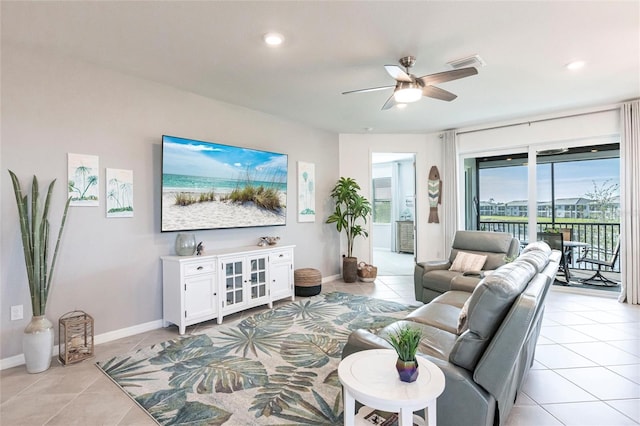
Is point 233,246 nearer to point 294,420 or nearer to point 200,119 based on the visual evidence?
point 200,119

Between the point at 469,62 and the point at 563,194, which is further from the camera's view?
the point at 563,194

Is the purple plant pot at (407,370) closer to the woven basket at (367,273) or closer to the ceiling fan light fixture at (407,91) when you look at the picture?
the ceiling fan light fixture at (407,91)

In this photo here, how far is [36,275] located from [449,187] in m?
5.93

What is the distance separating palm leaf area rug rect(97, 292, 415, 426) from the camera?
209 cm

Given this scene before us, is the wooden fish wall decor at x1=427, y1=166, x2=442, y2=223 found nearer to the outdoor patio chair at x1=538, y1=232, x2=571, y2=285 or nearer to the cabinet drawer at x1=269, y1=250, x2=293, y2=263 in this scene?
the outdoor patio chair at x1=538, y1=232, x2=571, y2=285

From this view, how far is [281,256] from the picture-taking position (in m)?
4.57

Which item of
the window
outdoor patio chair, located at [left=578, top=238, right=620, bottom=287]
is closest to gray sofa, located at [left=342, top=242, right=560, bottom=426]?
outdoor patio chair, located at [left=578, top=238, right=620, bottom=287]

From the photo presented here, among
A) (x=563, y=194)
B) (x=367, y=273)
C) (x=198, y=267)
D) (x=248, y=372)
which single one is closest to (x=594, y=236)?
(x=563, y=194)

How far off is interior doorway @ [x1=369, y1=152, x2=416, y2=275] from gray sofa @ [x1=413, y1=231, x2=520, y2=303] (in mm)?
3925

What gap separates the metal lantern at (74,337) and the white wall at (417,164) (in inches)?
165

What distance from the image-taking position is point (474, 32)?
8.70 ft

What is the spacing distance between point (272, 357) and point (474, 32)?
3.22m

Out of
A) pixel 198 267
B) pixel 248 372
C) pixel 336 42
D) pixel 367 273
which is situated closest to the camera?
pixel 248 372

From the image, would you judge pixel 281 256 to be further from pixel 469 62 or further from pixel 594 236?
pixel 594 236
